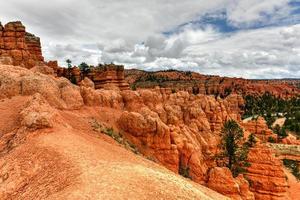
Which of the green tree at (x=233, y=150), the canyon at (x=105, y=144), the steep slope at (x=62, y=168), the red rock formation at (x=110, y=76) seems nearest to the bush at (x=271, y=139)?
the canyon at (x=105, y=144)

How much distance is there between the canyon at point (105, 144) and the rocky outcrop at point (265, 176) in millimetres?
88

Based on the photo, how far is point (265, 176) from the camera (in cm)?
3412

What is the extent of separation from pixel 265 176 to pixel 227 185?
745 centimetres

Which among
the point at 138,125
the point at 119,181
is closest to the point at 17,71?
the point at 138,125

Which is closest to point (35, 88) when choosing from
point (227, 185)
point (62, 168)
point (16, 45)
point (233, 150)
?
point (62, 168)

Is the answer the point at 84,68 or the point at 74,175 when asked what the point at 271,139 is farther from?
the point at 74,175

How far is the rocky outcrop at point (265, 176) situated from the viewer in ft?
109

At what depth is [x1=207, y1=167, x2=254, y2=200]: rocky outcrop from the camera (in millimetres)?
28469

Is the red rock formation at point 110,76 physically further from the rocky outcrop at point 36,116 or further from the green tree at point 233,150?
the rocky outcrop at point 36,116

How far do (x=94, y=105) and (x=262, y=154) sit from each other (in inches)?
672

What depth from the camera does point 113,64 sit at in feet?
151

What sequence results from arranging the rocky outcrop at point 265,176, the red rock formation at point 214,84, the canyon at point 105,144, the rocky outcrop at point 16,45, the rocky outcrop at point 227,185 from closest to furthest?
the canyon at point 105,144
the rocky outcrop at point 227,185
the rocky outcrop at point 265,176
the rocky outcrop at point 16,45
the red rock formation at point 214,84

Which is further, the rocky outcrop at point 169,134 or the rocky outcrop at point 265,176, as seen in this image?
the rocky outcrop at point 265,176

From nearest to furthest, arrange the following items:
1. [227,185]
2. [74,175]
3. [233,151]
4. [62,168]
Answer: [74,175]
[62,168]
[227,185]
[233,151]
